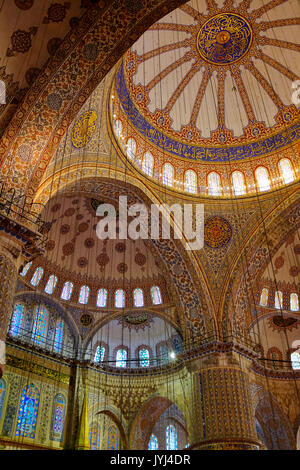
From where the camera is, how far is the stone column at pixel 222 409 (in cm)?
1058

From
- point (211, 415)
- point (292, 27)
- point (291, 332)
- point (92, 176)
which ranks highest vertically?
point (292, 27)

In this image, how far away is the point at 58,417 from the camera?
1309 cm

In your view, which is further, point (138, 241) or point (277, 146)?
point (138, 241)

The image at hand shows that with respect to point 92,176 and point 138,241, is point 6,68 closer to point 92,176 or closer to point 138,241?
point 92,176

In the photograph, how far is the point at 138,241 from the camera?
15070 mm

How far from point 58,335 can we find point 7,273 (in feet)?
25.9

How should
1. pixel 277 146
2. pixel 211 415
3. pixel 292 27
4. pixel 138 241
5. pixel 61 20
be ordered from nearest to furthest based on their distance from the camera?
pixel 61 20
pixel 211 415
pixel 292 27
pixel 277 146
pixel 138 241

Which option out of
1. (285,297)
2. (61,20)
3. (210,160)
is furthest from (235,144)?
(61,20)

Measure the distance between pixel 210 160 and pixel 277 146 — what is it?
7.37 feet

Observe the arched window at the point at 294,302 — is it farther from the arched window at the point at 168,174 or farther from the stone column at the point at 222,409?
the arched window at the point at 168,174

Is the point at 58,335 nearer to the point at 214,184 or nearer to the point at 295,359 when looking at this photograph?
the point at 214,184

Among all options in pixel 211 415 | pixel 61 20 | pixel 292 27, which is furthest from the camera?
pixel 292 27

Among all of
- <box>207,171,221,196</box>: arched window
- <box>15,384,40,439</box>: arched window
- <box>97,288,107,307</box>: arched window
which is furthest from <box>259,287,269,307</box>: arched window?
<box>15,384,40,439</box>: arched window

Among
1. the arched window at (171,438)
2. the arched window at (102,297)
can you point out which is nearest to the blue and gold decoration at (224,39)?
the arched window at (102,297)
